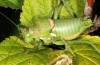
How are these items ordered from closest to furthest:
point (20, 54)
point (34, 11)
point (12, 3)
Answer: point (20, 54) < point (34, 11) < point (12, 3)

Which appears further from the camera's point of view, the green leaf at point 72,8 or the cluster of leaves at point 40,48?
the green leaf at point 72,8

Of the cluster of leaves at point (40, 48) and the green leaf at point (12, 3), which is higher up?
the green leaf at point (12, 3)

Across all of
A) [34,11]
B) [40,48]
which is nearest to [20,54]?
[40,48]

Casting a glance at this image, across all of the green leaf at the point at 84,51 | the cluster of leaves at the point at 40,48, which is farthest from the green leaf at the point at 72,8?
the green leaf at the point at 84,51

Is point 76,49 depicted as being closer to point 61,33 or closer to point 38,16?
point 61,33

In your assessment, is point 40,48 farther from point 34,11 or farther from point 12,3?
point 12,3

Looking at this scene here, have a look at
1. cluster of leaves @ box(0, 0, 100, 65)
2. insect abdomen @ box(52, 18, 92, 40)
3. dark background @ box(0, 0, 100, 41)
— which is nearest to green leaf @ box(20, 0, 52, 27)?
cluster of leaves @ box(0, 0, 100, 65)

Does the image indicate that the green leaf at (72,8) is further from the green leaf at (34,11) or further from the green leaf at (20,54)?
the green leaf at (20,54)

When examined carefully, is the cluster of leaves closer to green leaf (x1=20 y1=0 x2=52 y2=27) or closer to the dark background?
green leaf (x1=20 y1=0 x2=52 y2=27)
